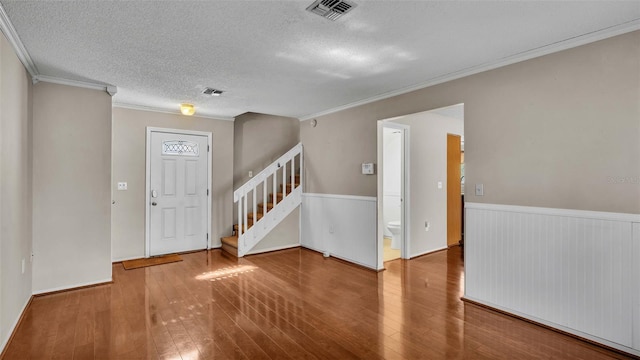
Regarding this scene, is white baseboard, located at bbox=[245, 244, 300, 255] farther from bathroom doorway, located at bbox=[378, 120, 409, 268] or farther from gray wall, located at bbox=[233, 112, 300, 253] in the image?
bathroom doorway, located at bbox=[378, 120, 409, 268]

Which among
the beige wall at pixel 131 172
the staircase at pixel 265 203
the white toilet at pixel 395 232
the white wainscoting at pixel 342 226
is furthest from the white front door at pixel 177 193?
the white toilet at pixel 395 232

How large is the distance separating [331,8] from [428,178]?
3786 mm

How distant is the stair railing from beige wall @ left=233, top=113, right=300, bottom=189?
39 centimetres

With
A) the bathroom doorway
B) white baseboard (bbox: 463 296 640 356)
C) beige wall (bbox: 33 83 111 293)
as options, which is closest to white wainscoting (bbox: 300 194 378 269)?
the bathroom doorway

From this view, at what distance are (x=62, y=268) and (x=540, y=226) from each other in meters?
4.88

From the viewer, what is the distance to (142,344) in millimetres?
2479

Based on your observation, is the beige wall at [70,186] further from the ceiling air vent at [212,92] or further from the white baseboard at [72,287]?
the ceiling air vent at [212,92]

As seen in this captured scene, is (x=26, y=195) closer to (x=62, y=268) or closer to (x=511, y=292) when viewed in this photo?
(x=62, y=268)

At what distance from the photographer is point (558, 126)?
2.69 meters

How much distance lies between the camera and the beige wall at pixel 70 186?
3.48 meters

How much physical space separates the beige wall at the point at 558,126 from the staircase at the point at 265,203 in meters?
2.64

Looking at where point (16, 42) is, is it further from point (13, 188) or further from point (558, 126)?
point (558, 126)

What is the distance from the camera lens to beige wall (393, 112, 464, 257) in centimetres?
503

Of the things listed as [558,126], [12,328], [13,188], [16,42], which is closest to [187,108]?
[16,42]
